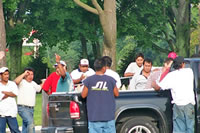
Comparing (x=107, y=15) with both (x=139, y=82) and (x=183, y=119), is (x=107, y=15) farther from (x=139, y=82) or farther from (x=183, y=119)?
(x=183, y=119)

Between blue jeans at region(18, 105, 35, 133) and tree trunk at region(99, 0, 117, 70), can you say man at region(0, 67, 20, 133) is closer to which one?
blue jeans at region(18, 105, 35, 133)

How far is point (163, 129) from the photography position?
10320mm

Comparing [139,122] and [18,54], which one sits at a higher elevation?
[18,54]

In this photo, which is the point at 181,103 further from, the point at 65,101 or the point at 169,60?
the point at 65,101

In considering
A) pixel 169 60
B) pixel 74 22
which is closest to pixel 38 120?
pixel 169 60

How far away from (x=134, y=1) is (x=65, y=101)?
29.6 meters

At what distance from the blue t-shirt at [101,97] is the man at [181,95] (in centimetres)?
112

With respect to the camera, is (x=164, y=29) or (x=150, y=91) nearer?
(x=150, y=91)

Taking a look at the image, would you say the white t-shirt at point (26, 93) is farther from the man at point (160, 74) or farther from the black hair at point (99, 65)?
the black hair at point (99, 65)

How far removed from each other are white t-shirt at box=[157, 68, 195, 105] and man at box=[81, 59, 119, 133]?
1120 mm

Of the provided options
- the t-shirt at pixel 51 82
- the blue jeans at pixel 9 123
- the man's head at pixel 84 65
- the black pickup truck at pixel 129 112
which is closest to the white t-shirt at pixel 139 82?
the black pickup truck at pixel 129 112

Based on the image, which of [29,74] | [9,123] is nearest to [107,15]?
[29,74]

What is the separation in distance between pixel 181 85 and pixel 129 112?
100 centimetres

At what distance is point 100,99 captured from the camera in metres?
9.43
